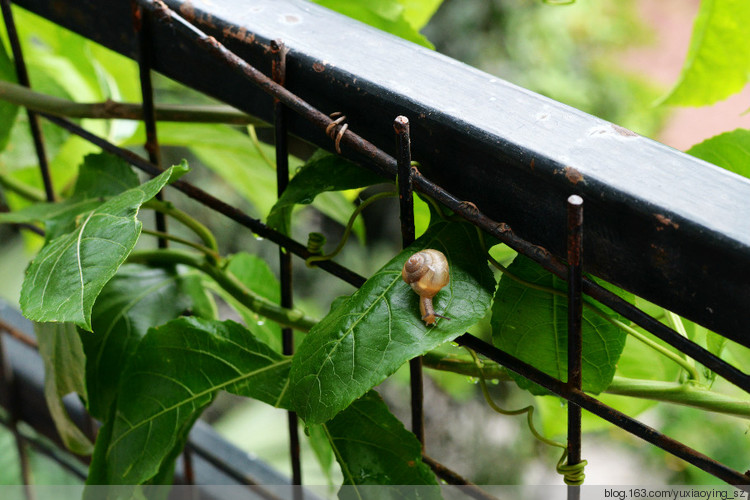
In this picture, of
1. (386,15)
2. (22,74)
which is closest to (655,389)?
(386,15)

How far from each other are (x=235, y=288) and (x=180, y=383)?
0.22ft

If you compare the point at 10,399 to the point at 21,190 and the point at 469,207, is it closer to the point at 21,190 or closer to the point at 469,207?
the point at 21,190

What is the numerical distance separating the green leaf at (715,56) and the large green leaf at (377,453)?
0.27 meters

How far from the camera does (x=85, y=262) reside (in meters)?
0.27

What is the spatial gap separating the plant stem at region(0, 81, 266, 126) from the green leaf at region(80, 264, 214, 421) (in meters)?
0.09

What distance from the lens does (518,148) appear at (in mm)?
235

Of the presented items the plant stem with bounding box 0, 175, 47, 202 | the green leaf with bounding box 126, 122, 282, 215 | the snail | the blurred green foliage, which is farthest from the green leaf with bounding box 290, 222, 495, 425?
the blurred green foliage

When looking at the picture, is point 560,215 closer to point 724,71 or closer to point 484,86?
point 484,86

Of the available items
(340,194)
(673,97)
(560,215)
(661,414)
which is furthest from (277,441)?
(560,215)

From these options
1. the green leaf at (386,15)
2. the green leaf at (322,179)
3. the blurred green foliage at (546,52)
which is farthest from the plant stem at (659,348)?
the blurred green foliage at (546,52)

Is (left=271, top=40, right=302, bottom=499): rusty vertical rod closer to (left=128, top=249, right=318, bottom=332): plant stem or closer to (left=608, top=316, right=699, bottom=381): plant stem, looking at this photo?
(left=128, top=249, right=318, bottom=332): plant stem

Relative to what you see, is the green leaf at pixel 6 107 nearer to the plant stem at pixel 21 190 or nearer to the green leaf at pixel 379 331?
the plant stem at pixel 21 190

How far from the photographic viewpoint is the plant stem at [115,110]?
1.30 ft

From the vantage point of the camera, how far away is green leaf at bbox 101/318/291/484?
0.33 metres
